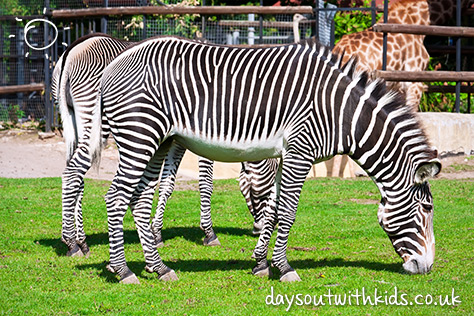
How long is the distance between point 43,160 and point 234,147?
9402mm

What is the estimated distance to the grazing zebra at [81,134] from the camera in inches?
290

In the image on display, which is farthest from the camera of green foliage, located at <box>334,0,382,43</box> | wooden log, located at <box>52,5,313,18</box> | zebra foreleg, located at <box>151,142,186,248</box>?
green foliage, located at <box>334,0,382,43</box>

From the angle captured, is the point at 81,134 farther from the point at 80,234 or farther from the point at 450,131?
the point at 450,131

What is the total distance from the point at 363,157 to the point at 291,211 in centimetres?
90

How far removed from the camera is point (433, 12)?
60.4 ft

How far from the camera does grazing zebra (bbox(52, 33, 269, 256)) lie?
24.1 ft

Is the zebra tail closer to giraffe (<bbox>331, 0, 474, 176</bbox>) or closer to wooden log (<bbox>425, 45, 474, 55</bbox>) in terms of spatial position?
giraffe (<bbox>331, 0, 474, 176</bbox>)

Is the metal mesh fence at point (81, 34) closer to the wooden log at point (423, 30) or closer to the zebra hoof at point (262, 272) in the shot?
the wooden log at point (423, 30)

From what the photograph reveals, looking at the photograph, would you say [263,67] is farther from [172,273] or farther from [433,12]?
[433,12]

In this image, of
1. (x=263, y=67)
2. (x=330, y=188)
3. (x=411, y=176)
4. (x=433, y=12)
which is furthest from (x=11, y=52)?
(x=411, y=176)

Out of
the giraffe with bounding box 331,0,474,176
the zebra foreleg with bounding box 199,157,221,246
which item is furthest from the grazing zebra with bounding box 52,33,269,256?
the giraffe with bounding box 331,0,474,176

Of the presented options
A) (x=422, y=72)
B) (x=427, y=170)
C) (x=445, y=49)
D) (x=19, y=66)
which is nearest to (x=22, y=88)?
(x=19, y=66)

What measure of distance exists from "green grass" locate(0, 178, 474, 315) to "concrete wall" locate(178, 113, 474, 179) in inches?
78.5

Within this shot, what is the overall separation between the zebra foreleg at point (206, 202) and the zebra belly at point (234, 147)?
1.86 metres
